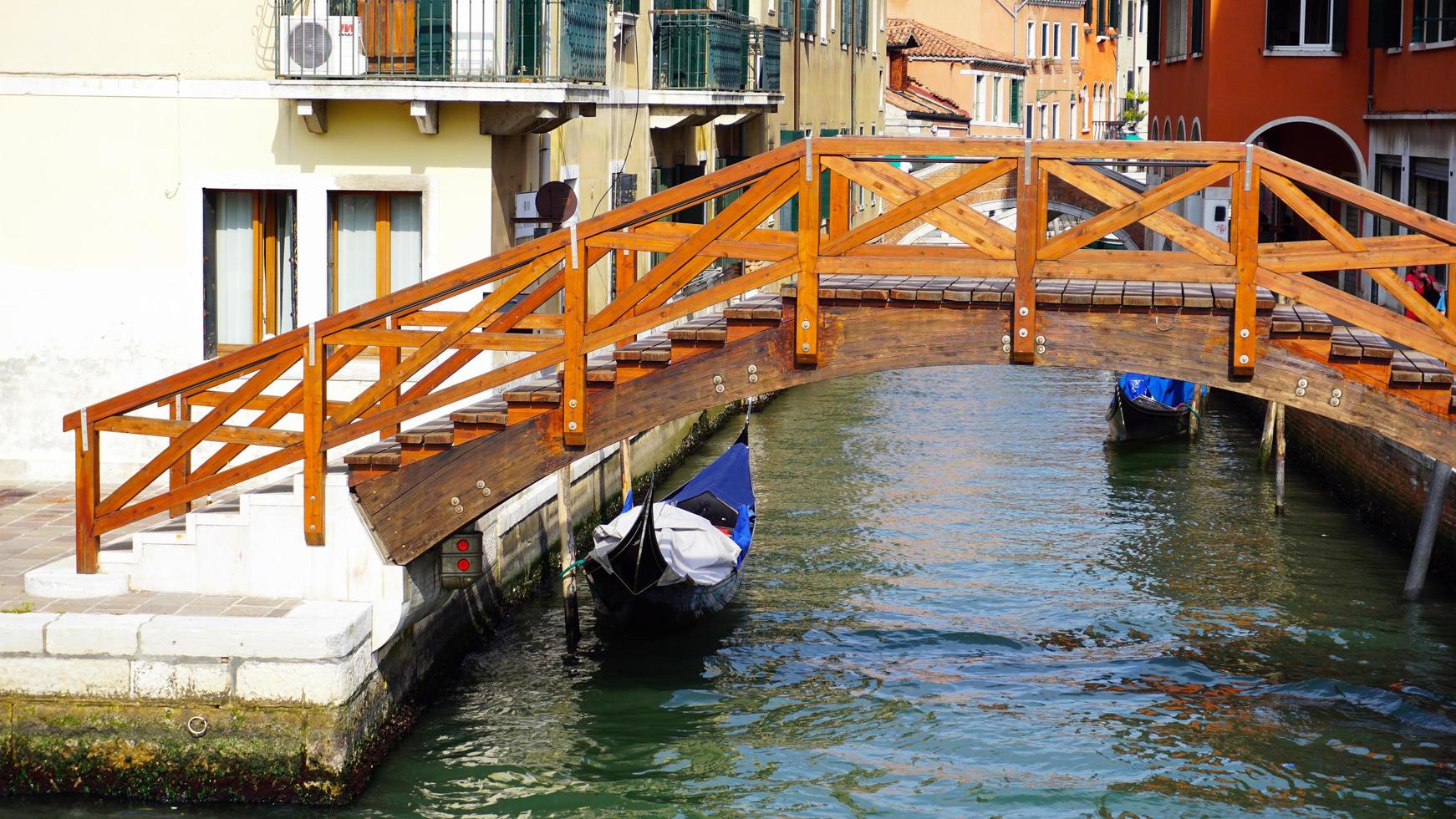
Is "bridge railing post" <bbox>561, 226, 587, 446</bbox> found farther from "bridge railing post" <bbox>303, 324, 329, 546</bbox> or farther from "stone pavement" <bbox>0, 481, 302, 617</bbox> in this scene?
"stone pavement" <bbox>0, 481, 302, 617</bbox>

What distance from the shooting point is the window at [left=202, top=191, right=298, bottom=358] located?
12289 millimetres

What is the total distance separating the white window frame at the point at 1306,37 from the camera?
1970 centimetres

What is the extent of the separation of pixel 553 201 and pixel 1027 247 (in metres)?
5.21

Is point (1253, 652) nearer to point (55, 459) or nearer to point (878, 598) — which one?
point (878, 598)

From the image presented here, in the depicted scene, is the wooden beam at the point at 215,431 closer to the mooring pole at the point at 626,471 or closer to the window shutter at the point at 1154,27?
the mooring pole at the point at 626,471

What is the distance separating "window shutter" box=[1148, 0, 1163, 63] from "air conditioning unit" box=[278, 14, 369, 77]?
16.8 m

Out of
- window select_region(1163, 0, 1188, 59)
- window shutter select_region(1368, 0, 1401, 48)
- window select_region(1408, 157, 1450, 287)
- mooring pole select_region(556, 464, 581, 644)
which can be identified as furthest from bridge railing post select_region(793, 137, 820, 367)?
window select_region(1163, 0, 1188, 59)

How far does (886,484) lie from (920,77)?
31.0 metres

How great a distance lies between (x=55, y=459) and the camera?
12.4 metres

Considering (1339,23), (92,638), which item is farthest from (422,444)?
(1339,23)

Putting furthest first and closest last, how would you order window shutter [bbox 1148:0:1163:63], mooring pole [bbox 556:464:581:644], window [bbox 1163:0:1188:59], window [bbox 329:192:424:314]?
window shutter [bbox 1148:0:1163:63] → window [bbox 1163:0:1188:59] → window [bbox 329:192:424:314] → mooring pole [bbox 556:464:581:644]

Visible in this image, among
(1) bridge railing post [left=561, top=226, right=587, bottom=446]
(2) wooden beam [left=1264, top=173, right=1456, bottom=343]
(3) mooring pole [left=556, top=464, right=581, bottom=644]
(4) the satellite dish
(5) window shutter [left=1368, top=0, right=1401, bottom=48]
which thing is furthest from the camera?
(5) window shutter [left=1368, top=0, right=1401, bottom=48]

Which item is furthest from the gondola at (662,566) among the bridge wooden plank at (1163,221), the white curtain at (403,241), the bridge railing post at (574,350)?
the bridge wooden plank at (1163,221)

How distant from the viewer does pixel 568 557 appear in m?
11.5
